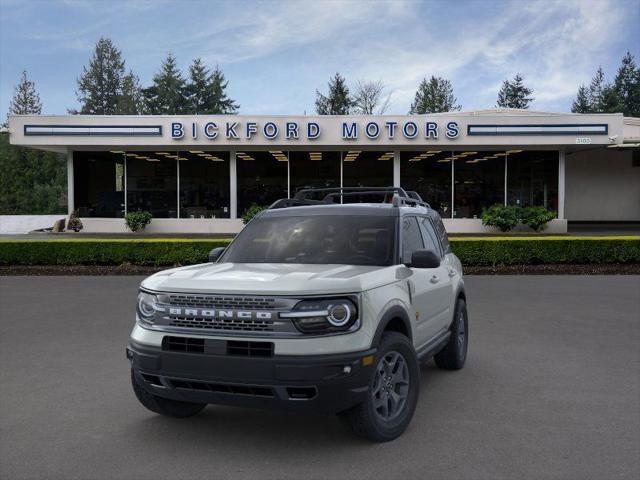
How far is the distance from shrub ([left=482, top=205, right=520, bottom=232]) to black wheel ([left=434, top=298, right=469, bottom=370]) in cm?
2080

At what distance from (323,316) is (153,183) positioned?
25856 millimetres

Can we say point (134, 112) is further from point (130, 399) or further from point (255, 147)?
point (130, 399)

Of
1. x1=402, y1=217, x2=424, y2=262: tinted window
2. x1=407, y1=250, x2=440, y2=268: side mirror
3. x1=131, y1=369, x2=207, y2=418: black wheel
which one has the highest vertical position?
x1=402, y1=217, x2=424, y2=262: tinted window

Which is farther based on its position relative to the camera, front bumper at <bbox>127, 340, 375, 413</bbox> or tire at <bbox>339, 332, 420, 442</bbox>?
tire at <bbox>339, 332, 420, 442</bbox>

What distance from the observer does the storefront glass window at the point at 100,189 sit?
1126 inches

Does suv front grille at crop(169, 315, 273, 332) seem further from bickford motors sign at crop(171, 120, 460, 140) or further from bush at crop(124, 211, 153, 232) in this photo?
bush at crop(124, 211, 153, 232)

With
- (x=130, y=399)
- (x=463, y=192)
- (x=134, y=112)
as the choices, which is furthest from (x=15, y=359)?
(x=134, y=112)

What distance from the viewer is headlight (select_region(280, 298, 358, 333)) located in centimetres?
407

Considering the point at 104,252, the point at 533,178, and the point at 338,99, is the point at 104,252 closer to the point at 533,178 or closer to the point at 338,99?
the point at 533,178

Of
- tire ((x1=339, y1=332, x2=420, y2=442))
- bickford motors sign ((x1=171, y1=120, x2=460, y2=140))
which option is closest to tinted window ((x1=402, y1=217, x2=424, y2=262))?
tire ((x1=339, y1=332, x2=420, y2=442))

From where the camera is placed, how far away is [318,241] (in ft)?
17.9

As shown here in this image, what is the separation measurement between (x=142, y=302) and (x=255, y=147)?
2371 centimetres

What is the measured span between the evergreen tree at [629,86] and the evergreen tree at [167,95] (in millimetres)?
55383

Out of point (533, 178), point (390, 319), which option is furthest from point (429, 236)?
point (533, 178)
